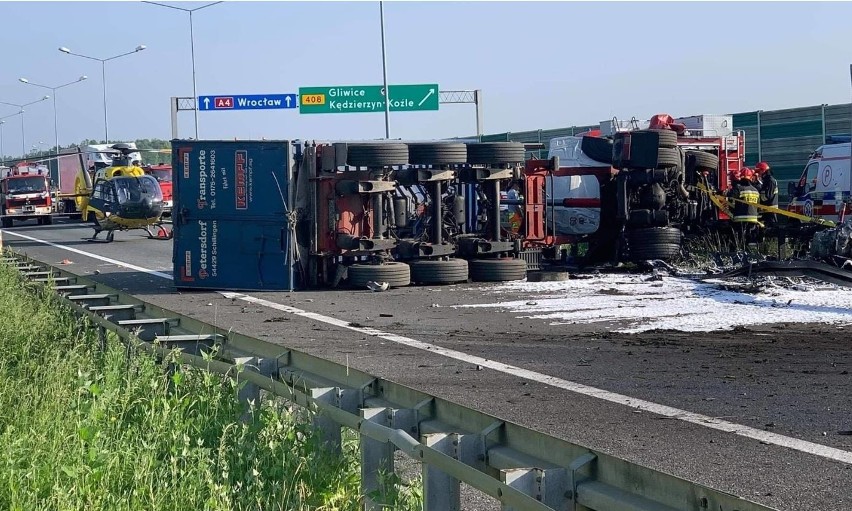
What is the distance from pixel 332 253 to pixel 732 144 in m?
10.7

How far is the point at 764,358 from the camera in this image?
11.3m

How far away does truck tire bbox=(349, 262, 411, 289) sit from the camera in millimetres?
18781

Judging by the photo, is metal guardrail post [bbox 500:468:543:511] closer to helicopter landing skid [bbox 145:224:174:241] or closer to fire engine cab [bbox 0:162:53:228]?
helicopter landing skid [bbox 145:224:174:241]

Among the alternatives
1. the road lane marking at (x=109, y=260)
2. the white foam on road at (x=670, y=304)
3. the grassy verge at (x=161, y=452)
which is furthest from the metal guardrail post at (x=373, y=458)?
the road lane marking at (x=109, y=260)

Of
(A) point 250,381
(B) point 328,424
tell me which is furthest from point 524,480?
(A) point 250,381

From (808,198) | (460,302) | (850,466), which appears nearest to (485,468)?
(850,466)

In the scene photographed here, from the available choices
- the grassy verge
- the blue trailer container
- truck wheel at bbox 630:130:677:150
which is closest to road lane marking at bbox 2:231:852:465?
the blue trailer container

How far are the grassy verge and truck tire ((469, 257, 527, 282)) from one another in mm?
12445

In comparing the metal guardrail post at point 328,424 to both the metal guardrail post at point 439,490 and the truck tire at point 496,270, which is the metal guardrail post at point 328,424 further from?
the truck tire at point 496,270

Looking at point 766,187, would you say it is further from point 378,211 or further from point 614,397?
point 614,397

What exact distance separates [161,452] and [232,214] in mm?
12967

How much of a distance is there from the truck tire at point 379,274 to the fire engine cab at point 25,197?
112ft

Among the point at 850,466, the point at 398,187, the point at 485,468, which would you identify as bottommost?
the point at 850,466

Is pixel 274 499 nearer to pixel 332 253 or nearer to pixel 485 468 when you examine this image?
pixel 485 468
